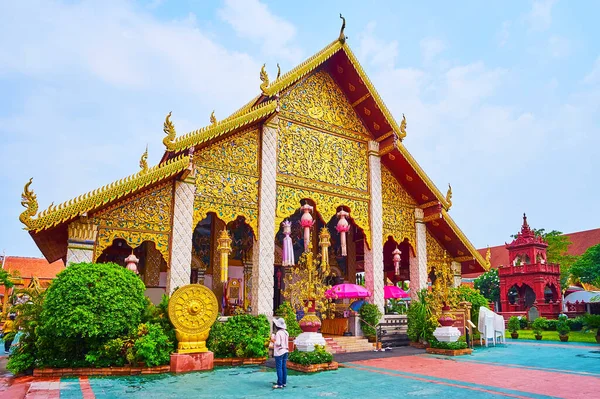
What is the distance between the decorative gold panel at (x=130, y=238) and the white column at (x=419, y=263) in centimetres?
720

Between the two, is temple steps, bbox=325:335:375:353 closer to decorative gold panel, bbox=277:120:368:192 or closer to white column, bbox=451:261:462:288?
decorative gold panel, bbox=277:120:368:192

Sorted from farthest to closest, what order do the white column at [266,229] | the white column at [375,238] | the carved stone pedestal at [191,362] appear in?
1. the white column at [375,238]
2. the white column at [266,229]
3. the carved stone pedestal at [191,362]

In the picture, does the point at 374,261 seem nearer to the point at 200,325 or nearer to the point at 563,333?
the point at 200,325

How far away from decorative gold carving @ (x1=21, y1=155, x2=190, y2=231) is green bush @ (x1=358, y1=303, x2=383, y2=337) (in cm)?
586

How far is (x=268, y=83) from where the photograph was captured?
10.1m

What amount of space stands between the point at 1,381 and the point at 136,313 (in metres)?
2.02

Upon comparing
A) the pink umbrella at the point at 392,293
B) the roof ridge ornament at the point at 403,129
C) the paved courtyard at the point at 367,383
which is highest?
the roof ridge ornament at the point at 403,129

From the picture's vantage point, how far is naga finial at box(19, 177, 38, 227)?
7.03 m

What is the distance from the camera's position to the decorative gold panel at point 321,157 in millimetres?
10688

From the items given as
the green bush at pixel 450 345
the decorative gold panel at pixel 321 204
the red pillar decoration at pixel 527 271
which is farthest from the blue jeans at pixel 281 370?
the red pillar decoration at pixel 527 271

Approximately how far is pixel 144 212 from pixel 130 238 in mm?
592

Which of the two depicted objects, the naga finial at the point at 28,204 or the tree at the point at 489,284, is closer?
the naga finial at the point at 28,204

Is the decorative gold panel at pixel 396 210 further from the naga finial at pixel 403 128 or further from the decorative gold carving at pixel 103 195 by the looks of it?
the decorative gold carving at pixel 103 195

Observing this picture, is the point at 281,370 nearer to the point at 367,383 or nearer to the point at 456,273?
the point at 367,383
